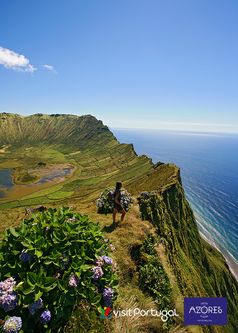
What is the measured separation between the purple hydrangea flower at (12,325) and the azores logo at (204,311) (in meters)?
9.52

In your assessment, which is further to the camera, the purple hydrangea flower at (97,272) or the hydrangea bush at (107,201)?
the hydrangea bush at (107,201)

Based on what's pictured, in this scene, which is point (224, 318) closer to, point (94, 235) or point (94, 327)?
point (94, 327)

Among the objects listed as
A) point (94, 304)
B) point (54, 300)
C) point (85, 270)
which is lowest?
point (94, 304)

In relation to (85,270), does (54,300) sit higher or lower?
lower

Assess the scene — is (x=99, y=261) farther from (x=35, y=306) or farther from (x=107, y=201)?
(x=107, y=201)

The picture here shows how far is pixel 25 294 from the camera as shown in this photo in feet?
24.5

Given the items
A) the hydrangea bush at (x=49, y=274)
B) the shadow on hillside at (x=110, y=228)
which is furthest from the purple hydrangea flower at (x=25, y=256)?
the shadow on hillside at (x=110, y=228)

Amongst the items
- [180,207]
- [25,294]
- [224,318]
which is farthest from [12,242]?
[180,207]

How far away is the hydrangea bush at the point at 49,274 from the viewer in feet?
24.8

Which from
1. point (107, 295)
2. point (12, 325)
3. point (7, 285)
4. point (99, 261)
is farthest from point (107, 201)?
point (12, 325)

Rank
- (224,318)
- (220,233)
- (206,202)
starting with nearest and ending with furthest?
(224,318) < (220,233) < (206,202)

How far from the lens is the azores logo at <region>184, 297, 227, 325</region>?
13445mm

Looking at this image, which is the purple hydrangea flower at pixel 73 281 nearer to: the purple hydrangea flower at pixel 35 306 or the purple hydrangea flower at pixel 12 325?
the purple hydrangea flower at pixel 35 306

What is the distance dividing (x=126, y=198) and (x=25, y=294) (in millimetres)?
15822
